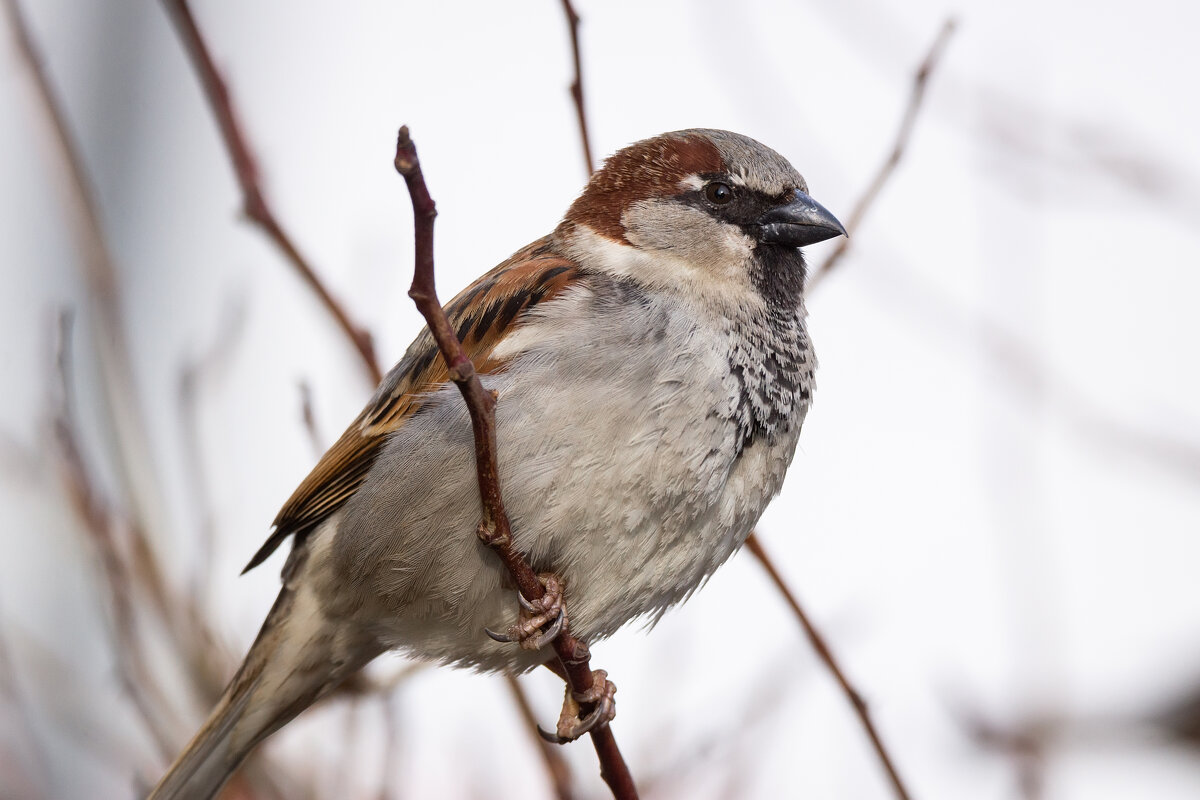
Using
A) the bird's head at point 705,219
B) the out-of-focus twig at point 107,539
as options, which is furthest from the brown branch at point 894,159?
the out-of-focus twig at point 107,539

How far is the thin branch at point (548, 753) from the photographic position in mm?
2506

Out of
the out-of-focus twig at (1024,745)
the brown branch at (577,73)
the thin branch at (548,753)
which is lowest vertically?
the out-of-focus twig at (1024,745)

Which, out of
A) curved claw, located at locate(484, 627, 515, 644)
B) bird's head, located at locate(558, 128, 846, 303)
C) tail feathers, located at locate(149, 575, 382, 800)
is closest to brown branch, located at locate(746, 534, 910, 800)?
curved claw, located at locate(484, 627, 515, 644)

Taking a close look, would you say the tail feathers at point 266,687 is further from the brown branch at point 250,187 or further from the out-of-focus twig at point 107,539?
the brown branch at point 250,187

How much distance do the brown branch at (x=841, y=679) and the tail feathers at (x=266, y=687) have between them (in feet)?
3.46

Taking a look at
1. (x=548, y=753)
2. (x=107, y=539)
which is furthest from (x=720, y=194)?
(x=107, y=539)

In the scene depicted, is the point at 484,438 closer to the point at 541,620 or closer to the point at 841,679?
the point at 541,620

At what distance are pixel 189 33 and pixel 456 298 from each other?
0.94 metres

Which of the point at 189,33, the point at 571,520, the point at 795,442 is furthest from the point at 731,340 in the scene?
the point at 189,33

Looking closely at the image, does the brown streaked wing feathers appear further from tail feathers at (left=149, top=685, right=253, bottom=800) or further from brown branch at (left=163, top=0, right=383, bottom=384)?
tail feathers at (left=149, top=685, right=253, bottom=800)

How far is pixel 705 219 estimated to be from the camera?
3.01 metres

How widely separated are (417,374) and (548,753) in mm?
897

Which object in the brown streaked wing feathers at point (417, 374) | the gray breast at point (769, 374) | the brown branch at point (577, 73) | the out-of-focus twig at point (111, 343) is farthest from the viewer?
the brown streaked wing feathers at point (417, 374)

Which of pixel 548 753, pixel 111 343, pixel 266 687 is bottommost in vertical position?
pixel 548 753
